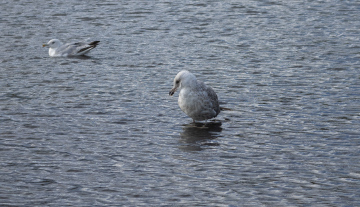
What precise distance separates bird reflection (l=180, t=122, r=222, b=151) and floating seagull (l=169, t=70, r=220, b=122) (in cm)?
21

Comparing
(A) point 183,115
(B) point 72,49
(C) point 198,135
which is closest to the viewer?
(C) point 198,135

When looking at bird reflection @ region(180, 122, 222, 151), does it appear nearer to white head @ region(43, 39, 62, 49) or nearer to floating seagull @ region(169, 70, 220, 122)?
floating seagull @ region(169, 70, 220, 122)

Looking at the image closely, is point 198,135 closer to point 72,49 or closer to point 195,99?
point 195,99

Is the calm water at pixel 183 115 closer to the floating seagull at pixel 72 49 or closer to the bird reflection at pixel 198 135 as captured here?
the bird reflection at pixel 198 135

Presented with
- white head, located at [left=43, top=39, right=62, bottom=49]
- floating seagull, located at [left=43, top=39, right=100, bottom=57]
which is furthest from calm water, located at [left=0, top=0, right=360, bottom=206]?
white head, located at [left=43, top=39, right=62, bottom=49]

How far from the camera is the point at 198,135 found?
12.5 metres

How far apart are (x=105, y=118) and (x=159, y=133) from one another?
1597 mm

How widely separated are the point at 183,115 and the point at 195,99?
3.91 ft

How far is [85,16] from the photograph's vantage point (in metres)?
28.0

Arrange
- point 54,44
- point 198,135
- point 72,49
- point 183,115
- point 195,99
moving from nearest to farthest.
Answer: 1. point 198,135
2. point 195,99
3. point 183,115
4. point 72,49
5. point 54,44

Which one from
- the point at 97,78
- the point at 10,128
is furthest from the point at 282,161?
the point at 97,78

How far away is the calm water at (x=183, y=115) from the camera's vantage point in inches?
377

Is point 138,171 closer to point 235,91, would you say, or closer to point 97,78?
point 235,91

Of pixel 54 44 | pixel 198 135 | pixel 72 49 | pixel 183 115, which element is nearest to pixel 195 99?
pixel 198 135
